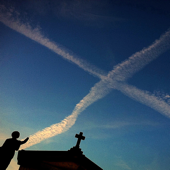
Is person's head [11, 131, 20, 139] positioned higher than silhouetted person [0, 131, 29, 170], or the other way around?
person's head [11, 131, 20, 139]

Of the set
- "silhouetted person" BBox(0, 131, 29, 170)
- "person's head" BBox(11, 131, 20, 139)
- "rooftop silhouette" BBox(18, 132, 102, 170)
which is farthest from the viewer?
"rooftop silhouette" BBox(18, 132, 102, 170)

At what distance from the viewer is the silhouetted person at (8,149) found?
23.4 feet

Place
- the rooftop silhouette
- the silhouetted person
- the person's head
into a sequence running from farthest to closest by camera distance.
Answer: the rooftop silhouette
the person's head
the silhouetted person

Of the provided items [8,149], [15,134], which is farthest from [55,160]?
[15,134]

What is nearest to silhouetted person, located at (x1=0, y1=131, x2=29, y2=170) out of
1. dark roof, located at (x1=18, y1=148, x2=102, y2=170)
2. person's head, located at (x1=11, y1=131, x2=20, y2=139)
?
person's head, located at (x1=11, y1=131, x2=20, y2=139)

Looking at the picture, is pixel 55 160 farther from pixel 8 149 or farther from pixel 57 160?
pixel 8 149

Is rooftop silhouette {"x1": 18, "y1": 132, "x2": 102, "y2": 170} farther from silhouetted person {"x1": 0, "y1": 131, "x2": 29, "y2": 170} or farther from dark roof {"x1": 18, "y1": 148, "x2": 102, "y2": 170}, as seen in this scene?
silhouetted person {"x1": 0, "y1": 131, "x2": 29, "y2": 170}

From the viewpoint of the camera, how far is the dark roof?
8643mm

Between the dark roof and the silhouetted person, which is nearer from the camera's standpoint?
the silhouetted person

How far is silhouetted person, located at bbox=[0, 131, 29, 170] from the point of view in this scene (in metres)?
7.13

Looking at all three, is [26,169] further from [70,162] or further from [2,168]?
[70,162]

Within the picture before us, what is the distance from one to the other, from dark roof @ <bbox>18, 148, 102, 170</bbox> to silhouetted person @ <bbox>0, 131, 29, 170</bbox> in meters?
1.42

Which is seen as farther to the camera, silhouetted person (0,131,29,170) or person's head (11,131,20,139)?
person's head (11,131,20,139)

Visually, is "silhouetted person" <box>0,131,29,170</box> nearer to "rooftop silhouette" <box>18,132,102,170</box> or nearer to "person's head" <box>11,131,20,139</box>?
"person's head" <box>11,131,20,139</box>
